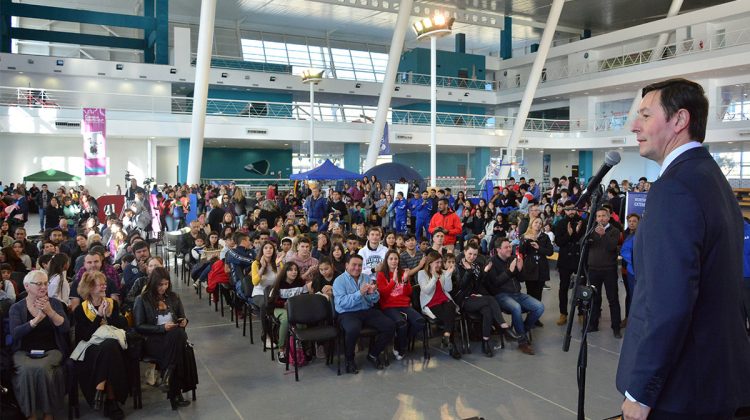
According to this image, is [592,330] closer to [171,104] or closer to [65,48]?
[171,104]

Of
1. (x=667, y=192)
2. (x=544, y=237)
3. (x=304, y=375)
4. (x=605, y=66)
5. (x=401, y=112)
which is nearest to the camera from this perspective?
(x=667, y=192)

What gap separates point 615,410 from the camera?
15.9 feet

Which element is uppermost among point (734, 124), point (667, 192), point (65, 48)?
point (65, 48)

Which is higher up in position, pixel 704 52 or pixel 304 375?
pixel 704 52

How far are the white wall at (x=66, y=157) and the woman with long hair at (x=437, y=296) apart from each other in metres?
24.7

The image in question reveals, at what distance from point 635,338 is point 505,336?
18.7ft

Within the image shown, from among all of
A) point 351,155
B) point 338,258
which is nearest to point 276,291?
point 338,258

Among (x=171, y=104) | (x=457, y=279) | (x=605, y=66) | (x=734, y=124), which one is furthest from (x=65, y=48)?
(x=734, y=124)

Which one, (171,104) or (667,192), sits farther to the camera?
(171,104)

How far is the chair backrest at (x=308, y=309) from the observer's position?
5.82 m

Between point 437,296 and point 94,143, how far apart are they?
13.4 m

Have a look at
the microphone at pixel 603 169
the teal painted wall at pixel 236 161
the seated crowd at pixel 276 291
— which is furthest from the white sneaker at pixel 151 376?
the teal painted wall at pixel 236 161

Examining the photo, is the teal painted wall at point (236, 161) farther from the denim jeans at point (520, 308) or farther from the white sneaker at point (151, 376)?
the white sneaker at point (151, 376)

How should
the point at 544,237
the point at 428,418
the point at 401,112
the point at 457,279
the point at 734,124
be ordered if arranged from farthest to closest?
the point at 401,112 < the point at 734,124 < the point at 544,237 < the point at 457,279 < the point at 428,418
